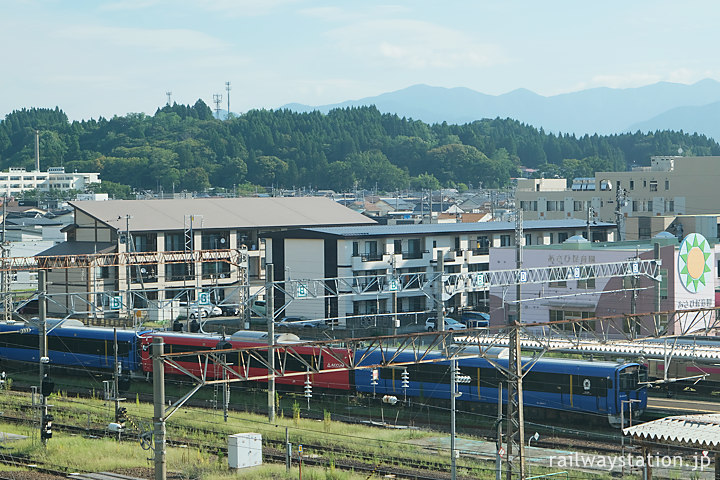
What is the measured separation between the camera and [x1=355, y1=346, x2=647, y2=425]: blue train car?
73.3 feet

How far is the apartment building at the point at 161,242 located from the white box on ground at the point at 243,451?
83.8ft

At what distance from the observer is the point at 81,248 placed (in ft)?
159

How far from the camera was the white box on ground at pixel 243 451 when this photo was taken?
18438 millimetres

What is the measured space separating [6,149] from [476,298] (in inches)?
6097

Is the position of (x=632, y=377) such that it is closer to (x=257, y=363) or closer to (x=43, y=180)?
(x=257, y=363)

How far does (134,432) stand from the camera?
22.6 metres

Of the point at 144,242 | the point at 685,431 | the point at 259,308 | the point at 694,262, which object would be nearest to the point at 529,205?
the point at 259,308

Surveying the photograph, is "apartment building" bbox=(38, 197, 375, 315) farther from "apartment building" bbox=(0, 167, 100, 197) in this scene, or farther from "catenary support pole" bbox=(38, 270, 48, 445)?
"apartment building" bbox=(0, 167, 100, 197)

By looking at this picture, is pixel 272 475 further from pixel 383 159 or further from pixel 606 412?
pixel 383 159

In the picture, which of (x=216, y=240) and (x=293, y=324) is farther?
(x=216, y=240)

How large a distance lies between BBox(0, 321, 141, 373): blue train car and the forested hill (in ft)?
338

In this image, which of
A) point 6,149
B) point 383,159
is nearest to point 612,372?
point 383,159

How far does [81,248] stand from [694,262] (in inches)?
1163

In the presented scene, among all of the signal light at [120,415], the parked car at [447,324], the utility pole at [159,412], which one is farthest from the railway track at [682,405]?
the utility pole at [159,412]
